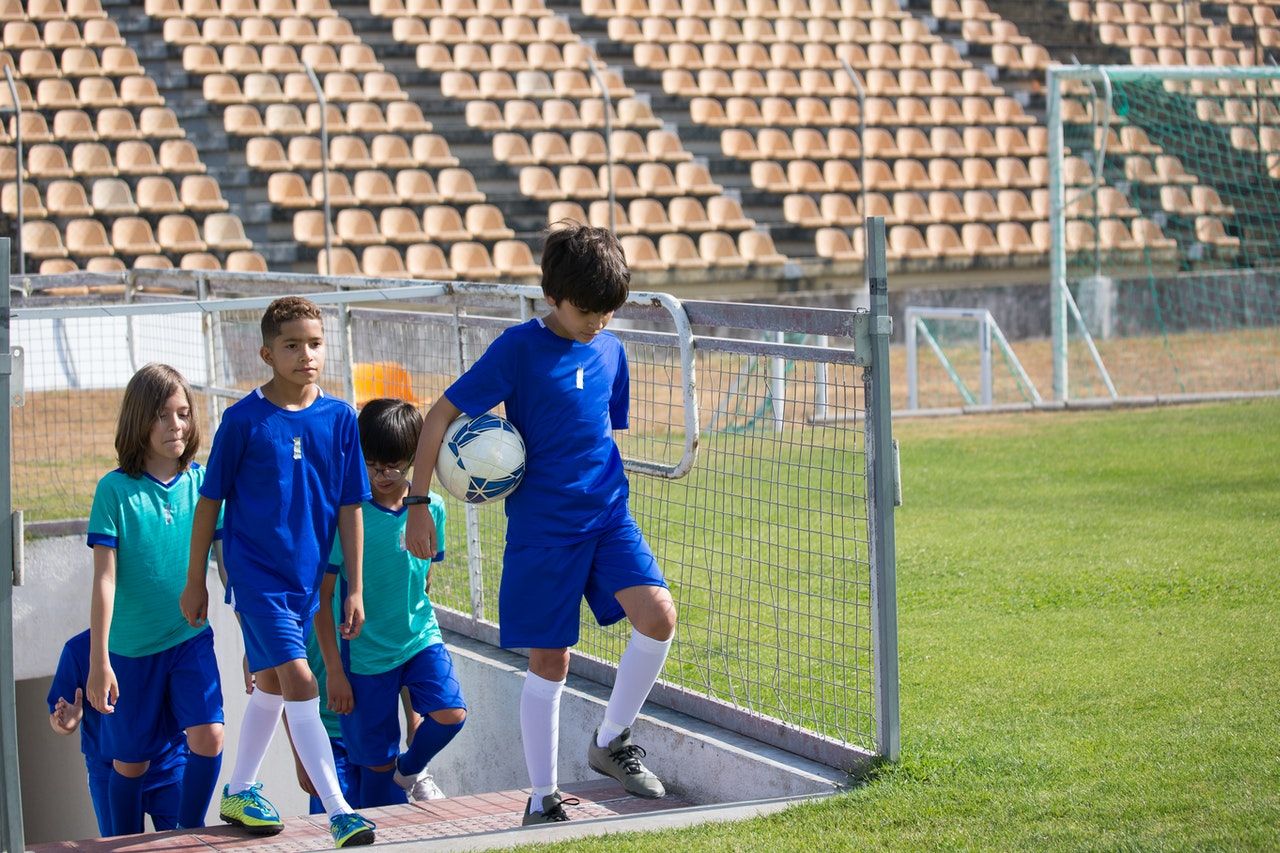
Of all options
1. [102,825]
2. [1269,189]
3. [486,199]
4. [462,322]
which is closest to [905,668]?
[462,322]

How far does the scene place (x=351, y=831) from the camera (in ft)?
13.6

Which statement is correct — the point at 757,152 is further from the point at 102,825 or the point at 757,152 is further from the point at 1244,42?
the point at 102,825

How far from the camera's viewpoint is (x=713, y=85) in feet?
65.2

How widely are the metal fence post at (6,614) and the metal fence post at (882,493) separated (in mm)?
2211

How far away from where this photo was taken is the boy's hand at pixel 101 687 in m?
4.40

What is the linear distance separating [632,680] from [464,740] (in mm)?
2199

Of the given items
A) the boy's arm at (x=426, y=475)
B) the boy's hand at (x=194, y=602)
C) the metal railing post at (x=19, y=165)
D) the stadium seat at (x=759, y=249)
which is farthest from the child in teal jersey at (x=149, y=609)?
the stadium seat at (x=759, y=249)

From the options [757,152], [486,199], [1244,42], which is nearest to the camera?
[486,199]

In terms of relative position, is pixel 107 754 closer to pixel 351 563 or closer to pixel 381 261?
pixel 351 563

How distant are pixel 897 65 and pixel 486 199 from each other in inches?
265

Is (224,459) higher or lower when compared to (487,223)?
lower

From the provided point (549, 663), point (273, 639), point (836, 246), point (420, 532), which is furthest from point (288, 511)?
point (836, 246)

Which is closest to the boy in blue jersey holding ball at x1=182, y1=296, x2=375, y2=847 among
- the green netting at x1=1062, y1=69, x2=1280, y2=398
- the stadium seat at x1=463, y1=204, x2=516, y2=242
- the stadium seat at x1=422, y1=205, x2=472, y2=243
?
the green netting at x1=1062, y1=69, x2=1280, y2=398

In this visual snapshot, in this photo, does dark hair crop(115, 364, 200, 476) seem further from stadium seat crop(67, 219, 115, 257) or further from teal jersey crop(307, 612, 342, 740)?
stadium seat crop(67, 219, 115, 257)
